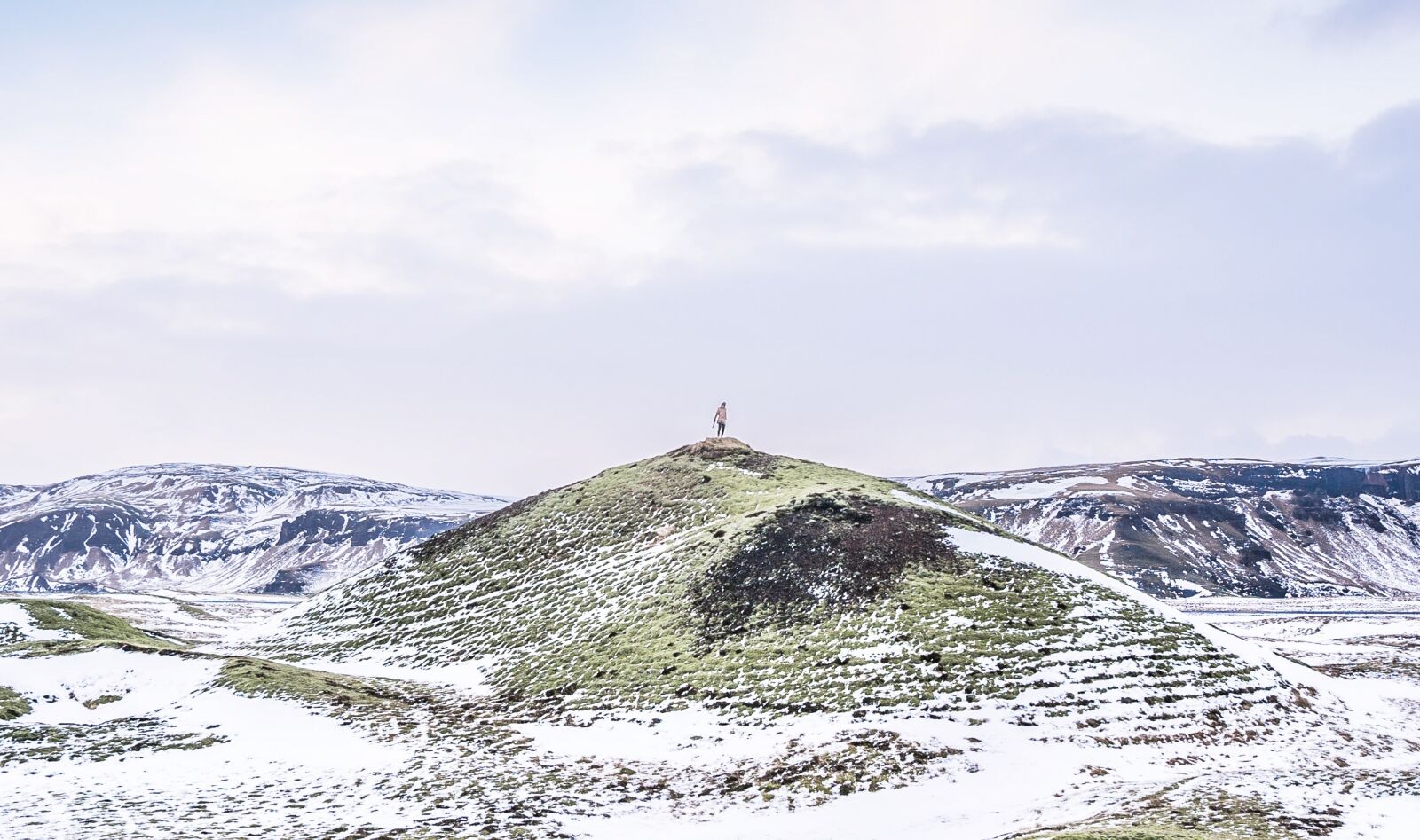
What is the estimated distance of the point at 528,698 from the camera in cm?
3297

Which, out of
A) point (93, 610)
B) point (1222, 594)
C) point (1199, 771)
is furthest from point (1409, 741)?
point (1222, 594)

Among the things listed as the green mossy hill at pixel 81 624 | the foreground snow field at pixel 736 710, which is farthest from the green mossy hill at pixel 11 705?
the green mossy hill at pixel 81 624

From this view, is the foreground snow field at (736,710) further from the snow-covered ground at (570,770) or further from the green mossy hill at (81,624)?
the green mossy hill at (81,624)

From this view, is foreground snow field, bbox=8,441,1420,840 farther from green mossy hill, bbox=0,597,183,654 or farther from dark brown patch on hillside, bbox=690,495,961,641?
green mossy hill, bbox=0,597,183,654

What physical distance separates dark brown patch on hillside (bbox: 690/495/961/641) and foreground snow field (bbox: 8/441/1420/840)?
18 cm

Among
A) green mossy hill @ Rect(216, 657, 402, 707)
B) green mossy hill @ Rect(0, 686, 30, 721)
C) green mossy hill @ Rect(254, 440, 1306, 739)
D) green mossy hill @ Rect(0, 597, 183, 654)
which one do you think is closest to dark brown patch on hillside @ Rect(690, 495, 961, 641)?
green mossy hill @ Rect(254, 440, 1306, 739)

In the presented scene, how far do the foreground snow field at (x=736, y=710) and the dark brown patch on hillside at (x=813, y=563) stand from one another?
0.18m

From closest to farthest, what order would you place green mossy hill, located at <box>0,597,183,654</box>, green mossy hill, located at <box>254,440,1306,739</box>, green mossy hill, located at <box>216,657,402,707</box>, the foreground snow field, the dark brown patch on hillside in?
the foreground snow field, green mossy hill, located at <box>254,440,1306,739</box>, green mossy hill, located at <box>216,657,402,707</box>, the dark brown patch on hillside, green mossy hill, located at <box>0,597,183,654</box>

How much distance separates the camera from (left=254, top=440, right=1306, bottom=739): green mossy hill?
2844cm

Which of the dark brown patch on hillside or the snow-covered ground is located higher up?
the dark brown patch on hillside

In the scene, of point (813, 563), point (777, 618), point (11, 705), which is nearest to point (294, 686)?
point (11, 705)

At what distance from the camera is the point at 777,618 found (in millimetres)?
34812

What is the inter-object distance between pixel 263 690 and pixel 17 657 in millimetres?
10874

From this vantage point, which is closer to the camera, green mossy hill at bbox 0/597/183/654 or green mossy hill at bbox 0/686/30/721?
green mossy hill at bbox 0/686/30/721
